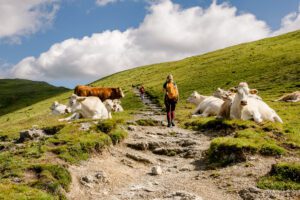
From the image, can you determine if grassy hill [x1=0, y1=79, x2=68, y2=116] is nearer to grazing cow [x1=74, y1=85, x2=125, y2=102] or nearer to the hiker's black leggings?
grazing cow [x1=74, y1=85, x2=125, y2=102]

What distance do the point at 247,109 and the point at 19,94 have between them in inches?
4288

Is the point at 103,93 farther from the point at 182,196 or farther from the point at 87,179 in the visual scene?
the point at 182,196

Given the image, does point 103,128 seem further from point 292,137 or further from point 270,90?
point 270,90

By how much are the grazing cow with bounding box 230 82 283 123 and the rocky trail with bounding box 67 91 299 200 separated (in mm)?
2813

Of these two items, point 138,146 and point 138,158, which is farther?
point 138,146

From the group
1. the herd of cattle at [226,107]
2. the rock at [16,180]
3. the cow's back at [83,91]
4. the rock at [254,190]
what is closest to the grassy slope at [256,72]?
the herd of cattle at [226,107]

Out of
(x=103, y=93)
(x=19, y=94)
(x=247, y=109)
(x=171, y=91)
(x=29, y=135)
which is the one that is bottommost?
(x=29, y=135)

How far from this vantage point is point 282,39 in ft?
236

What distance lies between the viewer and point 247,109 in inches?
752

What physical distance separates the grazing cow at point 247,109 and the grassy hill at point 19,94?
8219 centimetres

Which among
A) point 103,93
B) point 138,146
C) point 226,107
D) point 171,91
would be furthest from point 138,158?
point 103,93

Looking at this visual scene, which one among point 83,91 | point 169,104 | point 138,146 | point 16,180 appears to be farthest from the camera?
point 83,91

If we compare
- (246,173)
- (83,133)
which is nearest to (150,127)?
(83,133)

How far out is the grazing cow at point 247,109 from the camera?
18891 millimetres
